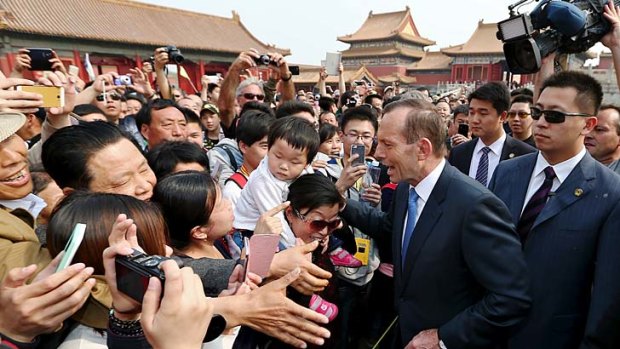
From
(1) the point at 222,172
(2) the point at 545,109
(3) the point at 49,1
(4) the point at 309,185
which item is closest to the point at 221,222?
(4) the point at 309,185

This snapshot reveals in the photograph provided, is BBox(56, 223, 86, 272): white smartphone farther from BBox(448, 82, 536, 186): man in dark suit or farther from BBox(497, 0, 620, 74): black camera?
BBox(448, 82, 536, 186): man in dark suit

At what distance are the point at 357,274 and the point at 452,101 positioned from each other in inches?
484

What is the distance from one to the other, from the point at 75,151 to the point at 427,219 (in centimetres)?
165

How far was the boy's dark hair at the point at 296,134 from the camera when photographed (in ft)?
7.93

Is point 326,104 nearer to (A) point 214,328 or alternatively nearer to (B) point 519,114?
(B) point 519,114

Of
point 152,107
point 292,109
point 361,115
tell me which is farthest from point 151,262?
point 292,109

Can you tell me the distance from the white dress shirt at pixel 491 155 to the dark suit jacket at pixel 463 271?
1.82 meters

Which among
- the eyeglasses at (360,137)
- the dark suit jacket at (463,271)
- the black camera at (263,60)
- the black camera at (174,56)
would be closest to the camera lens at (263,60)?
the black camera at (263,60)

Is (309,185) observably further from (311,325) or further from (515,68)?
(515,68)

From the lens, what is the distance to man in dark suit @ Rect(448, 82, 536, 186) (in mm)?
3453

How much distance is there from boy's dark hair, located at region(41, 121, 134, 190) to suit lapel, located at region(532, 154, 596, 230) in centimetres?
209

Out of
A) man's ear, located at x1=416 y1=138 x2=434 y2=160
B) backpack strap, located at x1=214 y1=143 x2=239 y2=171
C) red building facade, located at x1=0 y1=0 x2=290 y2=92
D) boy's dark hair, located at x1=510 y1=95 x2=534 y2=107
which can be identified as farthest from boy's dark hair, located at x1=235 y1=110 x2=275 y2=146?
red building facade, located at x1=0 y1=0 x2=290 y2=92

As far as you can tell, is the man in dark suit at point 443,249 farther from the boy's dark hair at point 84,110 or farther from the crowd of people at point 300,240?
the boy's dark hair at point 84,110

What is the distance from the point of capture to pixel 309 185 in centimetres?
212
